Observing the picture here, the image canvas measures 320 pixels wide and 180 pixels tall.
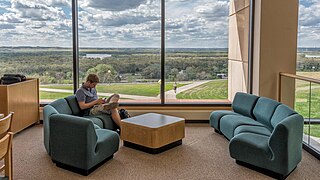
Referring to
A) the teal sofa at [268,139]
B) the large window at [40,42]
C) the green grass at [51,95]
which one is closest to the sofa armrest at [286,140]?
the teal sofa at [268,139]

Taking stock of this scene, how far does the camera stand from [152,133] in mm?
4594

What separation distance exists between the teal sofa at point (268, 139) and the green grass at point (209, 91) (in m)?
1.63

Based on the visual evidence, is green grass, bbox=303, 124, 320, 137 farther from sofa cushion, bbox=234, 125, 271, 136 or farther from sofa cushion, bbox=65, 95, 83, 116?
sofa cushion, bbox=65, 95, 83, 116

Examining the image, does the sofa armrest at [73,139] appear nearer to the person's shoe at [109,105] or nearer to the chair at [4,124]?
the chair at [4,124]

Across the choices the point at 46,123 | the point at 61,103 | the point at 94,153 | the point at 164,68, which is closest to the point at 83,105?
the point at 61,103

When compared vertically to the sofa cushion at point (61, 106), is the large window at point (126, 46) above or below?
above

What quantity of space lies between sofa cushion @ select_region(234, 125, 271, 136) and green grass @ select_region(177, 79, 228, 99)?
2.14m

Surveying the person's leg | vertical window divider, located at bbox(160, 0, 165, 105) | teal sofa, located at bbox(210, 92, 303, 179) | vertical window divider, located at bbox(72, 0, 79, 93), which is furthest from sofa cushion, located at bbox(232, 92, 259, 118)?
vertical window divider, located at bbox(72, 0, 79, 93)

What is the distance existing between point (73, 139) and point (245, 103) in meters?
2.92

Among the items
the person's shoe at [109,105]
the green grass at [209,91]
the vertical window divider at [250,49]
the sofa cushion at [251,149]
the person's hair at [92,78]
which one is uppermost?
the vertical window divider at [250,49]

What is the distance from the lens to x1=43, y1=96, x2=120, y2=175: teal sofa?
3.79 meters

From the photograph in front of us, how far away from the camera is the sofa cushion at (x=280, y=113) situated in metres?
4.11

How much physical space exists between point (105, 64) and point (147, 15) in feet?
4.34

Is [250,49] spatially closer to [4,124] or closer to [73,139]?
[73,139]
